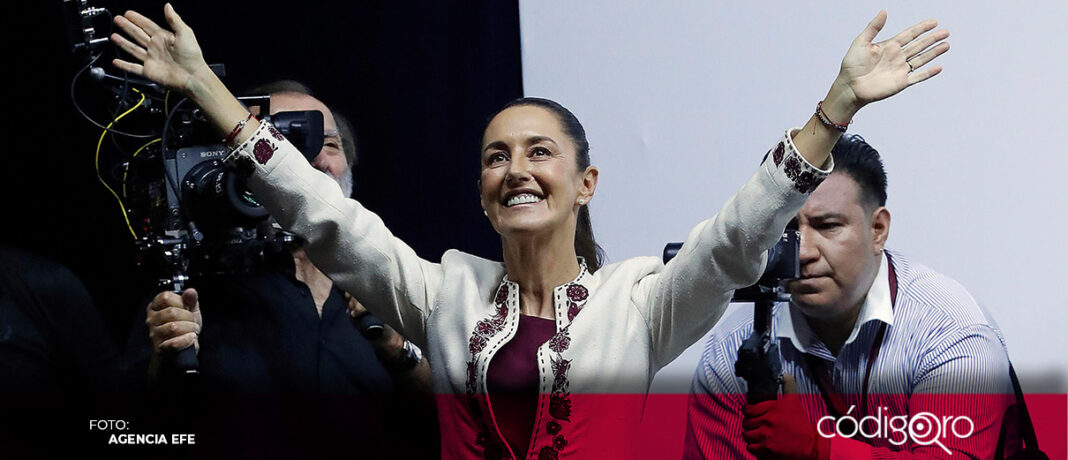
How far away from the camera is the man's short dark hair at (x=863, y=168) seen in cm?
243

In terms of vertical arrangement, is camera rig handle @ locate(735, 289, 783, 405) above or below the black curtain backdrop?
below

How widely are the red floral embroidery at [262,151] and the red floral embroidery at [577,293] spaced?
1.75 ft

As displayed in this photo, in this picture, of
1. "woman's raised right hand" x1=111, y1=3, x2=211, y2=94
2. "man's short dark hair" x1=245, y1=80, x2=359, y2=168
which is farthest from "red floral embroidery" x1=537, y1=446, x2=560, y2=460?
"man's short dark hair" x1=245, y1=80, x2=359, y2=168

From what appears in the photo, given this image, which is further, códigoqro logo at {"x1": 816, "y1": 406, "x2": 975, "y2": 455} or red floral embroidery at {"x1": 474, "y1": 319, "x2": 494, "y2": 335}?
códigoqro logo at {"x1": 816, "y1": 406, "x2": 975, "y2": 455}

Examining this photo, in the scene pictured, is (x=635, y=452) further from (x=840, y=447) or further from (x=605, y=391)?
(x=840, y=447)

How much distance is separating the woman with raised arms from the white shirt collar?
1.36 feet

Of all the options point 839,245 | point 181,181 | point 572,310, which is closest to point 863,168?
point 839,245

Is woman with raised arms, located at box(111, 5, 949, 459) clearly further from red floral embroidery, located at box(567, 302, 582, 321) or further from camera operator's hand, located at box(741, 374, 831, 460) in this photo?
camera operator's hand, located at box(741, 374, 831, 460)

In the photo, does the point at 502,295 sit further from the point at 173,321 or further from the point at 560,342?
the point at 173,321

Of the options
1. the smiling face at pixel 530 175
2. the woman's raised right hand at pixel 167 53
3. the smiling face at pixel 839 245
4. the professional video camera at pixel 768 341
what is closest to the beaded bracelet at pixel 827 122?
the professional video camera at pixel 768 341

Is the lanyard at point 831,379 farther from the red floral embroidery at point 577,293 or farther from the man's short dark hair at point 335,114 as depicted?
the man's short dark hair at point 335,114

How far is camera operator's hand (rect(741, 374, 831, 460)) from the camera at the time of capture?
214 centimetres

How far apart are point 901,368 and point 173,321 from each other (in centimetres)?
132

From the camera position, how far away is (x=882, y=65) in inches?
73.1
